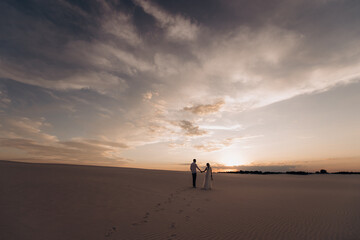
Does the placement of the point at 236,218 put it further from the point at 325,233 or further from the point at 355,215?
the point at 355,215

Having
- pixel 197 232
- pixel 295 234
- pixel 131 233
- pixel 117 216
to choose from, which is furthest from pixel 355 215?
pixel 117 216

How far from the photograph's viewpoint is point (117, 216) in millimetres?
8922

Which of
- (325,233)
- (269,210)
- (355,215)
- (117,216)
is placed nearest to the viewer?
(325,233)

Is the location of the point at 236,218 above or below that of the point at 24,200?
below

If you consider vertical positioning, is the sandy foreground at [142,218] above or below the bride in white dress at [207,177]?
below

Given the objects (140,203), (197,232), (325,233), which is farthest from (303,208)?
(140,203)

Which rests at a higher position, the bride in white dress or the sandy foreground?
the bride in white dress

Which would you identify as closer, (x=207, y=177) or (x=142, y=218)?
(x=142, y=218)

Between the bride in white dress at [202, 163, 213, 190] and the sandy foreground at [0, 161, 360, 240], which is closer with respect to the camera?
the sandy foreground at [0, 161, 360, 240]

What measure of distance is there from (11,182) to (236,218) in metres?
13.2

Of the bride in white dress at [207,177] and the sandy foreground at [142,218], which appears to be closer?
the sandy foreground at [142,218]

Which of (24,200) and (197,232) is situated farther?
(24,200)

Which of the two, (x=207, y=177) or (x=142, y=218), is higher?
(x=207, y=177)

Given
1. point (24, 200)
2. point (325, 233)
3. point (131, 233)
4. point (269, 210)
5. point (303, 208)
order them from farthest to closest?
point (303, 208) < point (269, 210) < point (24, 200) < point (325, 233) < point (131, 233)
